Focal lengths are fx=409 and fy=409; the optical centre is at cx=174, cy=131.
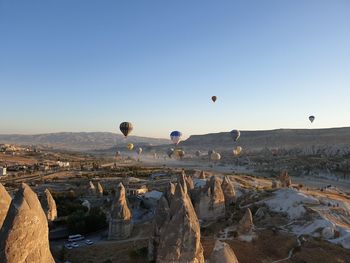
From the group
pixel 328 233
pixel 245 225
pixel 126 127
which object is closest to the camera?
pixel 328 233

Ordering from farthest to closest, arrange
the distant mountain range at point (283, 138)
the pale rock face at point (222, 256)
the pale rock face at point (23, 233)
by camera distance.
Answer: the distant mountain range at point (283, 138), the pale rock face at point (222, 256), the pale rock face at point (23, 233)

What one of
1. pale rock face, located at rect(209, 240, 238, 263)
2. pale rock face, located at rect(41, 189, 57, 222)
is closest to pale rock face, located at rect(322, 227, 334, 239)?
pale rock face, located at rect(209, 240, 238, 263)

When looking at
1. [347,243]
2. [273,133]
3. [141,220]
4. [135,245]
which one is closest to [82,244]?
[135,245]

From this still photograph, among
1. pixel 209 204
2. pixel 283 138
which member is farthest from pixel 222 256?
pixel 283 138

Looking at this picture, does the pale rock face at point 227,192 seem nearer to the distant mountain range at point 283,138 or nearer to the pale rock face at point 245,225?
the pale rock face at point 245,225

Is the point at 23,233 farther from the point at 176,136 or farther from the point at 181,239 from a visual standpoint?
the point at 176,136

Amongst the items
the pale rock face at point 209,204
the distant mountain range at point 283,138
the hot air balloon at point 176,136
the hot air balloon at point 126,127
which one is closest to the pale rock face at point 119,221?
the pale rock face at point 209,204
